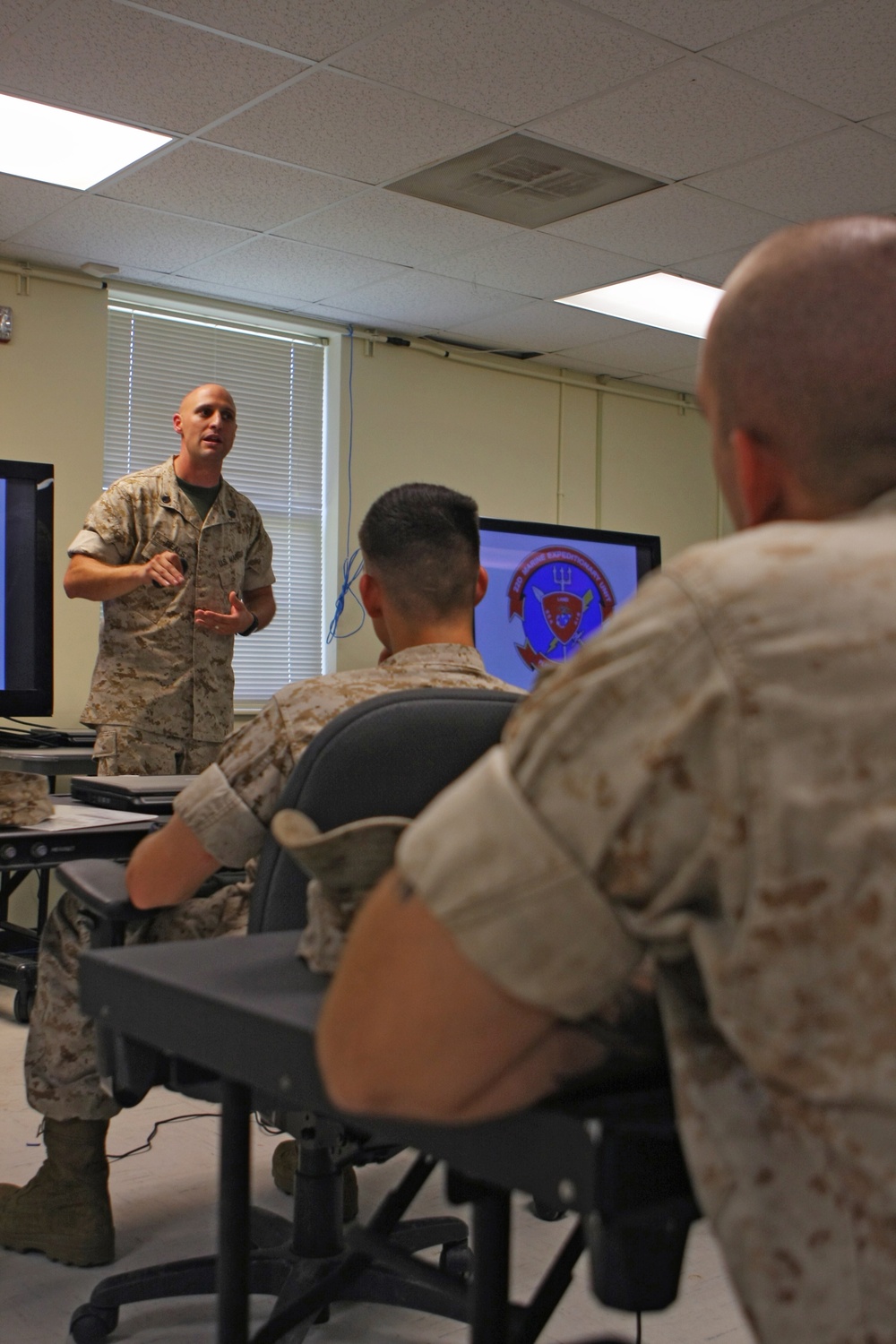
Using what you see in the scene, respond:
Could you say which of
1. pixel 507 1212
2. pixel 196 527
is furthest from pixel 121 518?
pixel 507 1212

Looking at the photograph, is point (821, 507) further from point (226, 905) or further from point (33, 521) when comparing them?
point (33, 521)

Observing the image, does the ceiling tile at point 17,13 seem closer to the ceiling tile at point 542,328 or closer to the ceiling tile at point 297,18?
the ceiling tile at point 297,18

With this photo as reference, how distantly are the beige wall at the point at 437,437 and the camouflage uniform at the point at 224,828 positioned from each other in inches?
113

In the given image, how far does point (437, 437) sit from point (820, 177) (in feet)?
7.47

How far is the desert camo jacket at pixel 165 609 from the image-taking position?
3.73 m

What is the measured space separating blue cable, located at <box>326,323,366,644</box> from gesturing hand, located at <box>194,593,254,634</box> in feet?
5.36

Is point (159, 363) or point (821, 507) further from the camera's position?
point (159, 363)

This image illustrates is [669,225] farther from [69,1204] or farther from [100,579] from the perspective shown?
[69,1204]

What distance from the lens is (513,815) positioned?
2.05 ft

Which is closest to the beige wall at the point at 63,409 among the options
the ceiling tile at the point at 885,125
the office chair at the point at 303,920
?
the ceiling tile at the point at 885,125

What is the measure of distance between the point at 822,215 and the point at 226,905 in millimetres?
3324

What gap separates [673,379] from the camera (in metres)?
6.26

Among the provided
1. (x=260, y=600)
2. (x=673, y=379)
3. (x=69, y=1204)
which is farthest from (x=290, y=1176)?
(x=673, y=379)

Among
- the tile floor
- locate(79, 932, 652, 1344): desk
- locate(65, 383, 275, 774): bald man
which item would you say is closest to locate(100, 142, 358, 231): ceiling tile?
locate(65, 383, 275, 774): bald man
